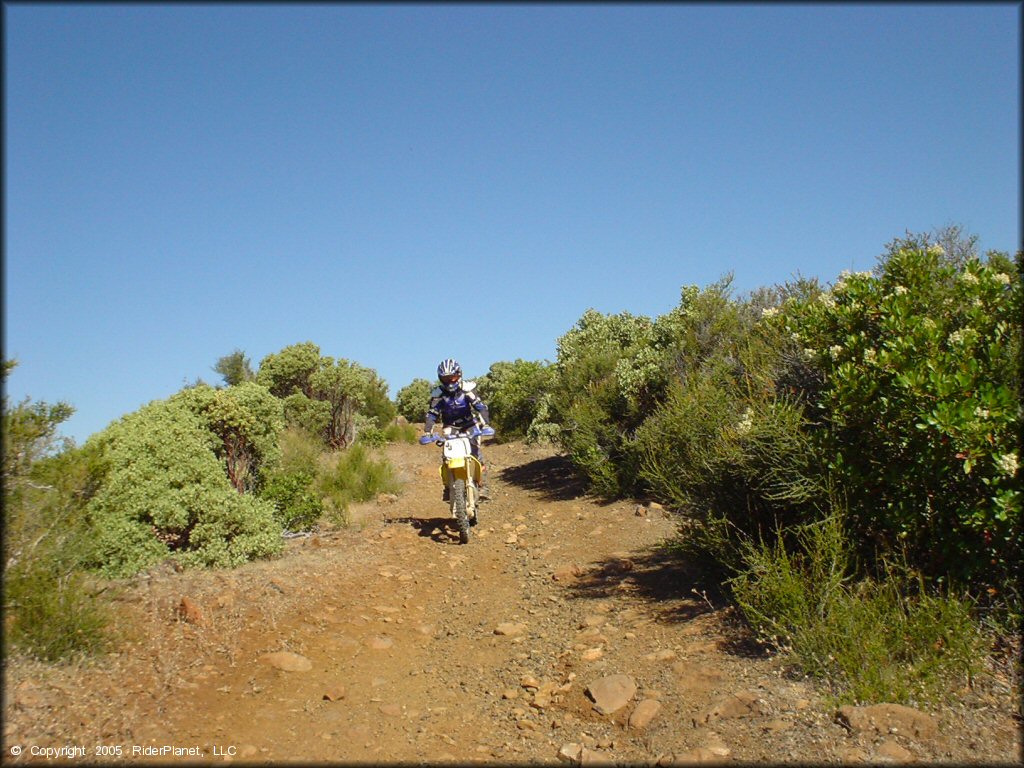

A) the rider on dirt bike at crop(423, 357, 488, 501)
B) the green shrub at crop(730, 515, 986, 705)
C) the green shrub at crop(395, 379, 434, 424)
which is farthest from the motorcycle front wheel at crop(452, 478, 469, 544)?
the green shrub at crop(395, 379, 434, 424)

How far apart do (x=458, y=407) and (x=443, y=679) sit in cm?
535

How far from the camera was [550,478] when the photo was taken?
15016 mm

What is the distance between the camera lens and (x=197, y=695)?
16.7 ft

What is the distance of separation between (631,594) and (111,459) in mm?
5648

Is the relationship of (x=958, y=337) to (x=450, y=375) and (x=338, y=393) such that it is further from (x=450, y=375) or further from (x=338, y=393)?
(x=338, y=393)

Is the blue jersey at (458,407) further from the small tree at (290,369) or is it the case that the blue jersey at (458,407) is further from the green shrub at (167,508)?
the small tree at (290,369)

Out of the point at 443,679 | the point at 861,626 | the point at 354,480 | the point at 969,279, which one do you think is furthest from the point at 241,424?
the point at 969,279

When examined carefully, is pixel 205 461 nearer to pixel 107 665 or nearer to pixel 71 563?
pixel 71 563

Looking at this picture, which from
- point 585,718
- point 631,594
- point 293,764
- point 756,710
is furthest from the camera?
point 631,594

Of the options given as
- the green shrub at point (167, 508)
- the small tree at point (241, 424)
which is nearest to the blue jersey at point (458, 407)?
the small tree at point (241, 424)

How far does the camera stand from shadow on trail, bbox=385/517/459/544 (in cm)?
1029

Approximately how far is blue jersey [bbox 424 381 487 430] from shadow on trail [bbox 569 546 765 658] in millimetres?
3117

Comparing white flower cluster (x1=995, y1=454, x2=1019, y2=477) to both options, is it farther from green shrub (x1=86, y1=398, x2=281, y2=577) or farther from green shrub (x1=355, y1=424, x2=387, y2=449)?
green shrub (x1=355, y1=424, x2=387, y2=449)

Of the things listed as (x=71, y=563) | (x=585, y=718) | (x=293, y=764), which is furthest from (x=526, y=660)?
(x=71, y=563)
